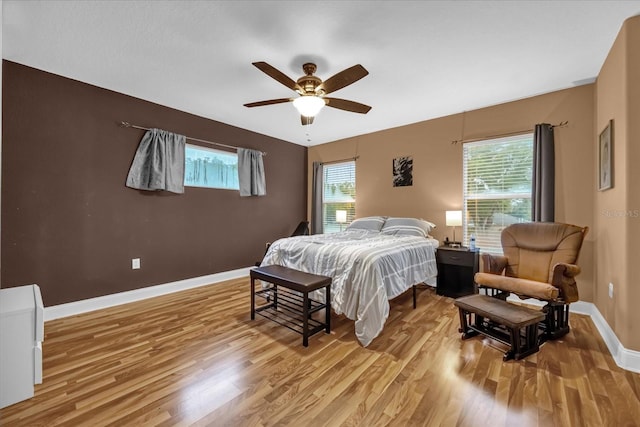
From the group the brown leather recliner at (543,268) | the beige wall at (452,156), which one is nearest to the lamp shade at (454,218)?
the beige wall at (452,156)

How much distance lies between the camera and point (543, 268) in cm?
Result: 267

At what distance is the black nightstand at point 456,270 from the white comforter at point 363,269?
0.33m

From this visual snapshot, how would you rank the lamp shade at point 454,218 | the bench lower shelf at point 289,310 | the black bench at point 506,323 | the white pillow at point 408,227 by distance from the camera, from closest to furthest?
the black bench at point 506,323
the bench lower shelf at point 289,310
the lamp shade at point 454,218
the white pillow at point 408,227

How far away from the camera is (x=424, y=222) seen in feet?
13.4

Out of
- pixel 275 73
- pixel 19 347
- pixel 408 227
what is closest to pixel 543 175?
pixel 408 227

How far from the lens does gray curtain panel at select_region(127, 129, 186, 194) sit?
3453mm

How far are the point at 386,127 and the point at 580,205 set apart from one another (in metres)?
2.72

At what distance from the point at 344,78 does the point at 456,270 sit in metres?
2.84

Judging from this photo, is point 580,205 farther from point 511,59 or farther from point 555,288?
point 511,59

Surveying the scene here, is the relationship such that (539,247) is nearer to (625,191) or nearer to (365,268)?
(625,191)

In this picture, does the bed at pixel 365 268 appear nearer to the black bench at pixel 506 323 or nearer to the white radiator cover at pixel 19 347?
the black bench at pixel 506 323

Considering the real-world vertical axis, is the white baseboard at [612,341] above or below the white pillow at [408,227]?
below

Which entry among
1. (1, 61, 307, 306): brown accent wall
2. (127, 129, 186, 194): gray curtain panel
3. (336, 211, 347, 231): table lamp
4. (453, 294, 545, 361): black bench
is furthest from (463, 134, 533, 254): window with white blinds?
(127, 129, 186, 194): gray curtain panel

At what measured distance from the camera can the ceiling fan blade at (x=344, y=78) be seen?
220cm
